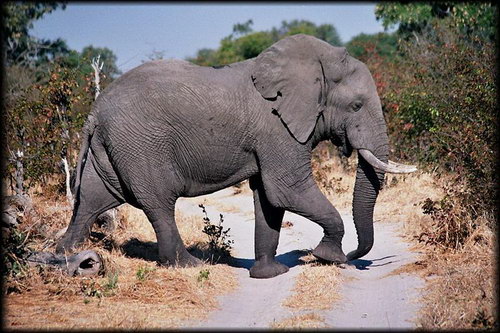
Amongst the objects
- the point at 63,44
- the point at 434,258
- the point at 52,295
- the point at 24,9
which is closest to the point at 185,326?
the point at 52,295

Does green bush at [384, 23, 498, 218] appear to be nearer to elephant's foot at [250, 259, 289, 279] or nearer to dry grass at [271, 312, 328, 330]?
elephant's foot at [250, 259, 289, 279]

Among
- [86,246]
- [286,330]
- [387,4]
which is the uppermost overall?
[387,4]

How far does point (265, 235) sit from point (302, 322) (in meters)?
2.29

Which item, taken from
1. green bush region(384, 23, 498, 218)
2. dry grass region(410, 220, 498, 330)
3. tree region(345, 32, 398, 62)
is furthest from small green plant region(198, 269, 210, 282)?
tree region(345, 32, 398, 62)

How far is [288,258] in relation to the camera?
904cm

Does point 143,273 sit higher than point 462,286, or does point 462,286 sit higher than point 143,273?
point 143,273

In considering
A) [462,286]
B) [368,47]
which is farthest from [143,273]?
[368,47]

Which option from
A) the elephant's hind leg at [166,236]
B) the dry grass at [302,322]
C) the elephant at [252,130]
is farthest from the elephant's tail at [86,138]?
the dry grass at [302,322]

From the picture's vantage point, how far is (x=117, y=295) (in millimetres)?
6754

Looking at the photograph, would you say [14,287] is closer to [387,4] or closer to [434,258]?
[434,258]

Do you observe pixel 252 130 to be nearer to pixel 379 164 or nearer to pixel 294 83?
pixel 294 83

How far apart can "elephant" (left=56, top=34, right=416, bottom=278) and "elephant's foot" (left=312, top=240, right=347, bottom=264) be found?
0.04ft

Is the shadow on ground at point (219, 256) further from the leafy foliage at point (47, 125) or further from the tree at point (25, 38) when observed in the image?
the tree at point (25, 38)

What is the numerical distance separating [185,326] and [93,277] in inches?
72.2
